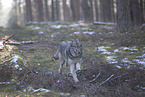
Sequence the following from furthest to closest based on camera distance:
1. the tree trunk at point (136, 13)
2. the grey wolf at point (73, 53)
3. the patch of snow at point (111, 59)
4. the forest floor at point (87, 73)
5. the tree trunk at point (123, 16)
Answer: the tree trunk at point (136, 13), the tree trunk at point (123, 16), the patch of snow at point (111, 59), the grey wolf at point (73, 53), the forest floor at point (87, 73)

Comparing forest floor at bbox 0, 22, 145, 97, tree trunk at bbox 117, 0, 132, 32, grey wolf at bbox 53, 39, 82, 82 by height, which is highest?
tree trunk at bbox 117, 0, 132, 32

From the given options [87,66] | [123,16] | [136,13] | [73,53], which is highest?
[136,13]

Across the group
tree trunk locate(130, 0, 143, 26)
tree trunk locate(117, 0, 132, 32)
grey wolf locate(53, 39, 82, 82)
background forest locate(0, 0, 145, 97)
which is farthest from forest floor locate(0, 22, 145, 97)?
tree trunk locate(130, 0, 143, 26)

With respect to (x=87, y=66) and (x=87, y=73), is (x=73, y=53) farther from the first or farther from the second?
(x=87, y=66)

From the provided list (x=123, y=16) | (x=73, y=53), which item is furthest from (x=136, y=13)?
(x=73, y=53)

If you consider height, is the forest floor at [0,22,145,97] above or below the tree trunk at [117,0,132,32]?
below

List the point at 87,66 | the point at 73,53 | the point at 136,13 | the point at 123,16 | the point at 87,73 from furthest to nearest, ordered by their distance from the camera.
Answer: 1. the point at 136,13
2. the point at 123,16
3. the point at 87,66
4. the point at 87,73
5. the point at 73,53

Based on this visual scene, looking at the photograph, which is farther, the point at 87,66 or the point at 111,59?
the point at 111,59

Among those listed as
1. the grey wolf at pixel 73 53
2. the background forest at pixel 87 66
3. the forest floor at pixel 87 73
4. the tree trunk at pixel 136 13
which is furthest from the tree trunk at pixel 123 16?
the grey wolf at pixel 73 53

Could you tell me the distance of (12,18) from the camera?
1261 inches

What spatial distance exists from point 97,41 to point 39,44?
395cm

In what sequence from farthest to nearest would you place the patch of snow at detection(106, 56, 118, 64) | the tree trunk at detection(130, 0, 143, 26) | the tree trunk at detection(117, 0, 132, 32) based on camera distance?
the tree trunk at detection(130, 0, 143, 26) < the tree trunk at detection(117, 0, 132, 32) < the patch of snow at detection(106, 56, 118, 64)

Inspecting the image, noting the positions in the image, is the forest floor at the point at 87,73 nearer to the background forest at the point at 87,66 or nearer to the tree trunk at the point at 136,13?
the background forest at the point at 87,66

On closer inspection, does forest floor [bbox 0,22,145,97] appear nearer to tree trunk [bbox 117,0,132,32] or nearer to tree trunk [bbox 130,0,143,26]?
tree trunk [bbox 117,0,132,32]
